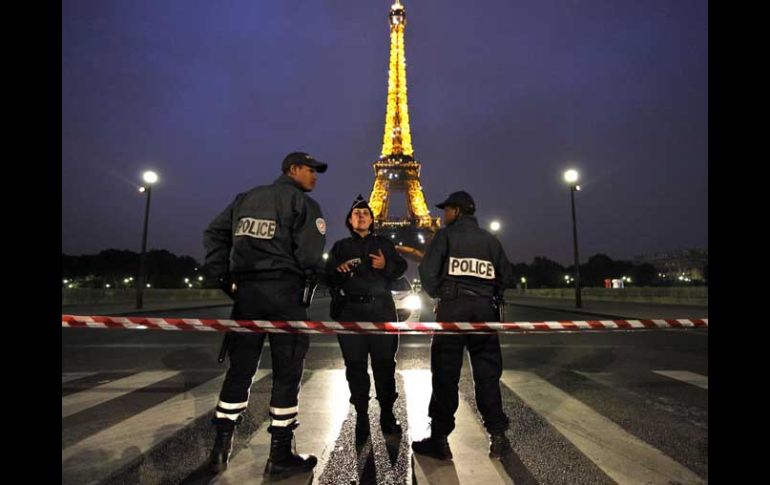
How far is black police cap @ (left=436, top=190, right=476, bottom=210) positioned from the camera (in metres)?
3.40

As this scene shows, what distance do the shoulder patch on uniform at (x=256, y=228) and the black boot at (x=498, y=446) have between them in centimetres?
199

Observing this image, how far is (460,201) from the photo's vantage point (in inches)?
134

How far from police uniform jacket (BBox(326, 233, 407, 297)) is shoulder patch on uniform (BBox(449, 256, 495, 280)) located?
0.48m

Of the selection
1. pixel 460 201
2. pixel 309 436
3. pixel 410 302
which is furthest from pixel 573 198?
pixel 309 436

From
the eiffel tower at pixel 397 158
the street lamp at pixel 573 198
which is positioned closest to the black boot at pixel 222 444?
the street lamp at pixel 573 198

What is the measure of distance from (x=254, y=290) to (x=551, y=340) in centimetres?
778

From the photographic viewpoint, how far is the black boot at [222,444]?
101 inches

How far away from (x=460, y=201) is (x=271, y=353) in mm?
1829

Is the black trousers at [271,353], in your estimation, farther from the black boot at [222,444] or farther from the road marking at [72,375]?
the road marking at [72,375]
